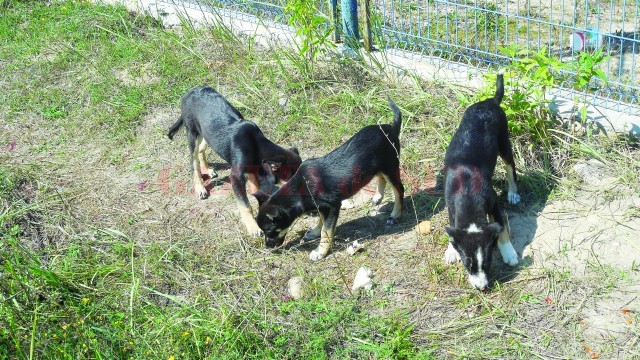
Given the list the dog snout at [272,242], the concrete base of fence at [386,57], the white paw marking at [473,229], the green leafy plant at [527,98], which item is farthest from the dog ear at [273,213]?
the concrete base of fence at [386,57]

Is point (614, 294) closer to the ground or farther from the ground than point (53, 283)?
closer to the ground

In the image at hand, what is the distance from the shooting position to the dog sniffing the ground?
19.1 ft

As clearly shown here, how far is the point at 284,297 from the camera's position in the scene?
239 inches

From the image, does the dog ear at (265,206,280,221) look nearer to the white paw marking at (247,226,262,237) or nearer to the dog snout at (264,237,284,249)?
the dog snout at (264,237,284,249)

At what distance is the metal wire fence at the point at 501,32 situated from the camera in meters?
7.66

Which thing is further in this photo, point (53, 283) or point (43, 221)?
point (43, 221)

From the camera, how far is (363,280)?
6098 millimetres

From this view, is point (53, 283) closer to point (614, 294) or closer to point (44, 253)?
point (44, 253)

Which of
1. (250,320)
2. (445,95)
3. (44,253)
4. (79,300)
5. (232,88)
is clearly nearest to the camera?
(250,320)

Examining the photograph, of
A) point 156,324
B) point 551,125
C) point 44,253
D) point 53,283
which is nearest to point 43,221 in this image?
point 44,253

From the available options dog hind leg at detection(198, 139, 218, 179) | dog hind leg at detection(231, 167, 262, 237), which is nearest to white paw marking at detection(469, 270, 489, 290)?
dog hind leg at detection(231, 167, 262, 237)

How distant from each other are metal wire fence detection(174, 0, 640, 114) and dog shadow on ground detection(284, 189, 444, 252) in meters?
1.92

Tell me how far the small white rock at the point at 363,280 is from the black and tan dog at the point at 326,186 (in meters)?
0.50

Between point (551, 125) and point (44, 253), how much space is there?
4.98 metres
